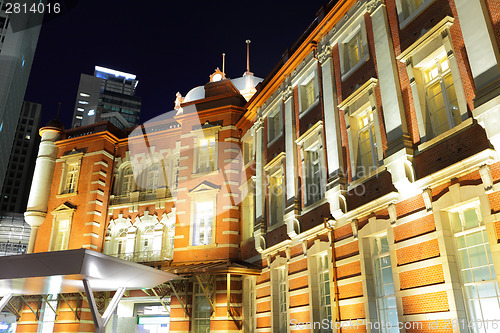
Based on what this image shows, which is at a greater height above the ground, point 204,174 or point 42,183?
point 42,183

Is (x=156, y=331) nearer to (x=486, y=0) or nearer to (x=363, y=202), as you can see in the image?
(x=363, y=202)

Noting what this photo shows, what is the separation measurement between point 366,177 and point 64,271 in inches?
365

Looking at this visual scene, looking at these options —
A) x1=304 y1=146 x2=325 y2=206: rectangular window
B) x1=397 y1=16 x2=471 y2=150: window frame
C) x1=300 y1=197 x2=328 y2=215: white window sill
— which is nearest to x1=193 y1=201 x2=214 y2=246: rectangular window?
x1=300 y1=197 x2=328 y2=215: white window sill

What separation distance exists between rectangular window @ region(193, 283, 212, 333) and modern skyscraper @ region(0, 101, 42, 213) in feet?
276

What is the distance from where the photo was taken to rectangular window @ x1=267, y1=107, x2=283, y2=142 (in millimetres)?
20828

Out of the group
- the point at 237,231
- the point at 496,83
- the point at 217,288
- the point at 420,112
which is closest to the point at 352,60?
the point at 420,112

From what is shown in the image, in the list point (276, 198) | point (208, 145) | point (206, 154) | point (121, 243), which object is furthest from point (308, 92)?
point (121, 243)

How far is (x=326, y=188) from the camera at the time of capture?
48.8 ft

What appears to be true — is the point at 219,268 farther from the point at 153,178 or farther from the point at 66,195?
the point at 66,195

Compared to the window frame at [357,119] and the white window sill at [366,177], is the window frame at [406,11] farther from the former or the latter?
the white window sill at [366,177]

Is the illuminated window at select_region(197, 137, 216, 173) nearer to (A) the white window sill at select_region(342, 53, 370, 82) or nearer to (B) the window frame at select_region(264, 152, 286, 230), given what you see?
(B) the window frame at select_region(264, 152, 286, 230)

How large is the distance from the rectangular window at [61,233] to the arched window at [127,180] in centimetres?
389

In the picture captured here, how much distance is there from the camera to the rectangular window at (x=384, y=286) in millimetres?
11719

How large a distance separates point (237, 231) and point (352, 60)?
11.2m
